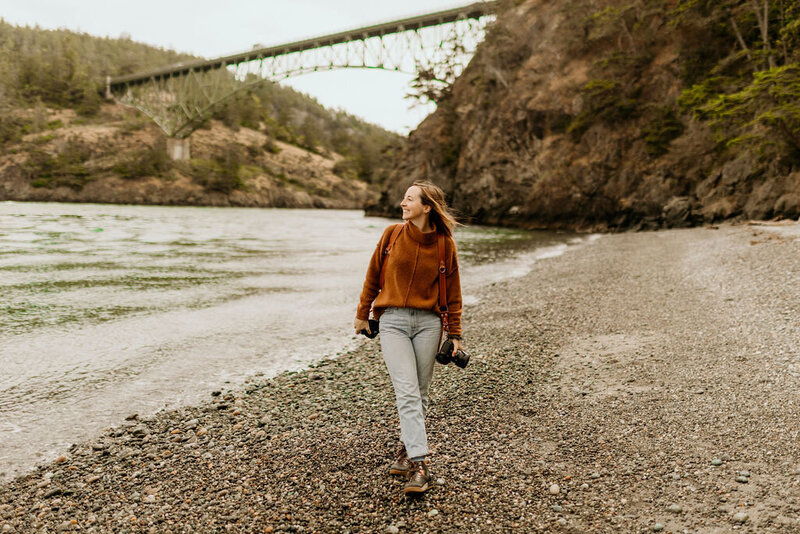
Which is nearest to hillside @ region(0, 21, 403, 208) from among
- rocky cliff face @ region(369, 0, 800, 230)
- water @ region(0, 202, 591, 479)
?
rocky cliff face @ region(369, 0, 800, 230)

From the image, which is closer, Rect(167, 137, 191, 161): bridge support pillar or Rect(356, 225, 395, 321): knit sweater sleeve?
Rect(356, 225, 395, 321): knit sweater sleeve

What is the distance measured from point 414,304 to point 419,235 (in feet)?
1.64

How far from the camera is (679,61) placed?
32.3 m

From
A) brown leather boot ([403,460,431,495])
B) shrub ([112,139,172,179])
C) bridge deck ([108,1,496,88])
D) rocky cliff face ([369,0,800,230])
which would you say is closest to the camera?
brown leather boot ([403,460,431,495])

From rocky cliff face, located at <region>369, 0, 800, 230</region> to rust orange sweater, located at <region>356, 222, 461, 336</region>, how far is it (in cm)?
2235

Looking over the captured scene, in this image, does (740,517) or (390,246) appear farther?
(390,246)

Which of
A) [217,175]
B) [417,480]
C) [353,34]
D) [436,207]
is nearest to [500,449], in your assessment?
[417,480]

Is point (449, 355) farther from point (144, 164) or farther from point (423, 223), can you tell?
point (144, 164)

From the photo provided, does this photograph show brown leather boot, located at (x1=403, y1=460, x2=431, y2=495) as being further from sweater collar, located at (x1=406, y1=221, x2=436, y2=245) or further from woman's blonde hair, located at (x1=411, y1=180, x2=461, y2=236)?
woman's blonde hair, located at (x1=411, y1=180, x2=461, y2=236)

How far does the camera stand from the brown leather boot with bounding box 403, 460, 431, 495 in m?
3.60

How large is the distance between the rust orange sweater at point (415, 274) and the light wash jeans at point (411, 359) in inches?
3.6

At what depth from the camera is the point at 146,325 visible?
1034 centimetres

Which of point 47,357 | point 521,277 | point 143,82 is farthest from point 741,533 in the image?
point 143,82

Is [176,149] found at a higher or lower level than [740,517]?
higher
